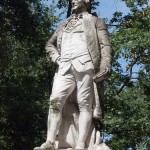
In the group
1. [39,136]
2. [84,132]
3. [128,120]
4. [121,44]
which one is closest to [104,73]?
[84,132]

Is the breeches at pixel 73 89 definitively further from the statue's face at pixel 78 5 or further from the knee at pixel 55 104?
the statue's face at pixel 78 5

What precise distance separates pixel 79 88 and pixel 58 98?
39 cm

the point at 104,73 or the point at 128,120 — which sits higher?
the point at 104,73

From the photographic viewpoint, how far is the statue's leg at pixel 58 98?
336 inches

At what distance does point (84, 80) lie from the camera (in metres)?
8.67

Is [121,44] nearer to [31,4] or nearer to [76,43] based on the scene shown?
[31,4]

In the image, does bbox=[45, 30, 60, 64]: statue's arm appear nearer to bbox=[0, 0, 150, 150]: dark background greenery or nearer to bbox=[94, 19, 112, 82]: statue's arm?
bbox=[94, 19, 112, 82]: statue's arm

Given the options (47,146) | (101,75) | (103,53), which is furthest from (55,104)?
(103,53)

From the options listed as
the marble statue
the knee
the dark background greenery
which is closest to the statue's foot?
the marble statue

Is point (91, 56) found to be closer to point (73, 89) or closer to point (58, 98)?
point (73, 89)

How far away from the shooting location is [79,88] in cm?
868

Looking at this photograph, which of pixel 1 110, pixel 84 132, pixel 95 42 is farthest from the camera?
pixel 1 110

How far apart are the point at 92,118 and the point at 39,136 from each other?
9.52 meters

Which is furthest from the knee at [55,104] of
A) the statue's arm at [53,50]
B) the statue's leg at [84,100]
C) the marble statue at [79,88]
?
the statue's arm at [53,50]
